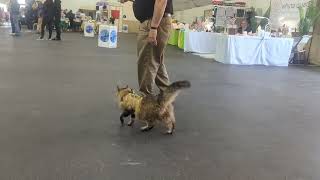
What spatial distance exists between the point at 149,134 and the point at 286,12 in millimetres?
10456

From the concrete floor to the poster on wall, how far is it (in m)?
6.67

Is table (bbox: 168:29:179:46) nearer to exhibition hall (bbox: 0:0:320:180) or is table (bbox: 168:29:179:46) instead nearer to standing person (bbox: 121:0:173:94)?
exhibition hall (bbox: 0:0:320:180)

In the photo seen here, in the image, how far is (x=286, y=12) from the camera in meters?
12.5

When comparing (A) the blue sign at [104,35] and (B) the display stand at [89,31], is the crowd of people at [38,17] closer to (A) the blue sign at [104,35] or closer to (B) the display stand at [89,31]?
(B) the display stand at [89,31]

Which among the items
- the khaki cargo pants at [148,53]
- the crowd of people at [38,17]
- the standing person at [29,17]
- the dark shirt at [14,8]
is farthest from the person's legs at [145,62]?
the standing person at [29,17]

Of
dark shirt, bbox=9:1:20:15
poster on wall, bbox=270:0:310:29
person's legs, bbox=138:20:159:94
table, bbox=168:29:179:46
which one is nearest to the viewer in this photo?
person's legs, bbox=138:20:159:94

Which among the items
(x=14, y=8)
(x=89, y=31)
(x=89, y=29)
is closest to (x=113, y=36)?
(x=14, y=8)

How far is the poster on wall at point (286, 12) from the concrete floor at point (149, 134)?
263 inches

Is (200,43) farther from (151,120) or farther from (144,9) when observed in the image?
(151,120)

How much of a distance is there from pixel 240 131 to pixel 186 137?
0.53 meters

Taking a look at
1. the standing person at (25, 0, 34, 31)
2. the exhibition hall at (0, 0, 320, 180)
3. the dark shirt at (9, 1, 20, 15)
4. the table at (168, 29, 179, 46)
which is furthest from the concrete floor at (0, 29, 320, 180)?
the standing person at (25, 0, 34, 31)

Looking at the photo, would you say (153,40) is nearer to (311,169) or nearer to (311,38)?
(311,169)

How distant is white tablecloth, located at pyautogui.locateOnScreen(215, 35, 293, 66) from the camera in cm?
904

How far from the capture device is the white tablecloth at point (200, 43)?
11734 mm
